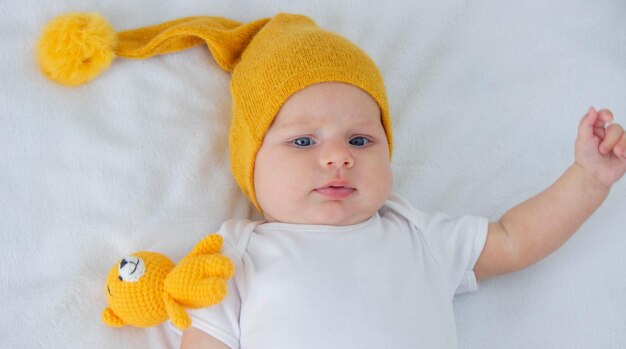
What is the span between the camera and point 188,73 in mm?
1523

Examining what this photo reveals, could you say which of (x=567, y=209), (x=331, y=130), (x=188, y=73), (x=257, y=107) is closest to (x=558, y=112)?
(x=567, y=209)

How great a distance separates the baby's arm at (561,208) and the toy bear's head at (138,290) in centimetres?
66

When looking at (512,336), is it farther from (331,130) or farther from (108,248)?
(108,248)

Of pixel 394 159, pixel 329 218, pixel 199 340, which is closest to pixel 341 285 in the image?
pixel 329 218

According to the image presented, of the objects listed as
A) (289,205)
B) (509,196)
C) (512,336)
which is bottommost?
(512,336)

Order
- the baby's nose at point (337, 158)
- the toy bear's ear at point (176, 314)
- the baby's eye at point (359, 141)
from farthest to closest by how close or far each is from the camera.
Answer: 1. the baby's eye at point (359, 141)
2. the baby's nose at point (337, 158)
3. the toy bear's ear at point (176, 314)

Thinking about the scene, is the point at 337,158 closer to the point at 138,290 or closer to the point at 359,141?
the point at 359,141

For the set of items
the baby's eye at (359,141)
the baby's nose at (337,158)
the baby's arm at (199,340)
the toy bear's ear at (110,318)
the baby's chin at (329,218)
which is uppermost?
the baby's eye at (359,141)

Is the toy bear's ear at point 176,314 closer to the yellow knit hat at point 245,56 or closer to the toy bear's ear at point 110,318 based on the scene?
the toy bear's ear at point 110,318

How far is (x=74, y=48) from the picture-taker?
4.54 ft

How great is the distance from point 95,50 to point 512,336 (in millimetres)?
1068

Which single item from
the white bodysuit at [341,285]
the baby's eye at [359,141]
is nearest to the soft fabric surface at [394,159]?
the white bodysuit at [341,285]

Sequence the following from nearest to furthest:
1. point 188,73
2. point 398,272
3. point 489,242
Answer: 1. point 398,272
2. point 489,242
3. point 188,73

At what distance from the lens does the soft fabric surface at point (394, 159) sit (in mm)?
1294
